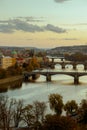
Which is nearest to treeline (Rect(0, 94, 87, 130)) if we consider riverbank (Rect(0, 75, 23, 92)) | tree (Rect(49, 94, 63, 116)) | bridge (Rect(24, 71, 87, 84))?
tree (Rect(49, 94, 63, 116))

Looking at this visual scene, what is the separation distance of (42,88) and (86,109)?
9.10 m

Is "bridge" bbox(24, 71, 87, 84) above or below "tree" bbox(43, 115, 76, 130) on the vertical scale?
below

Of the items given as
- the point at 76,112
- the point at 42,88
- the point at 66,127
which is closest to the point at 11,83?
the point at 42,88

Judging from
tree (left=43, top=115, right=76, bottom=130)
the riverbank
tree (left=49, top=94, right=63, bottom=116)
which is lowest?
the riverbank

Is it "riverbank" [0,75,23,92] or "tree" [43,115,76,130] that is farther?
"riverbank" [0,75,23,92]

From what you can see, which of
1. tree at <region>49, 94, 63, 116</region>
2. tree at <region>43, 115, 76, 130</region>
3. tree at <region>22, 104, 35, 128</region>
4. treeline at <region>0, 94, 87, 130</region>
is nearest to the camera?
tree at <region>43, 115, 76, 130</region>

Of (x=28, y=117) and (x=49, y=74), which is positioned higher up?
(x=28, y=117)

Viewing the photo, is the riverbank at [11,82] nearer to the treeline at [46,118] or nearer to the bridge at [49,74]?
the bridge at [49,74]

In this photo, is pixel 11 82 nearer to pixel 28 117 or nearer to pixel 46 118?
pixel 28 117

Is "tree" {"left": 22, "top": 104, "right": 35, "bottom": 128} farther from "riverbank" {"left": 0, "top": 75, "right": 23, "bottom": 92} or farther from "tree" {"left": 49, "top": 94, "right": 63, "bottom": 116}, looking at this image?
"riverbank" {"left": 0, "top": 75, "right": 23, "bottom": 92}

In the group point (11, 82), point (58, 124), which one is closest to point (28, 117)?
point (58, 124)

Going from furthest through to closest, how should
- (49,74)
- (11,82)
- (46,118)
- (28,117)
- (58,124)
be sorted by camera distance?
(49,74) < (11,82) < (28,117) < (46,118) < (58,124)

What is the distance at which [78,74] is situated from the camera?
2269 centimetres

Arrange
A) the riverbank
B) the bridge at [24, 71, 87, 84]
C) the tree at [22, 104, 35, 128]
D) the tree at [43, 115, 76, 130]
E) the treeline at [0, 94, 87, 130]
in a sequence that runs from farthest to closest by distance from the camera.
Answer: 1. the bridge at [24, 71, 87, 84]
2. the riverbank
3. the tree at [22, 104, 35, 128]
4. the treeline at [0, 94, 87, 130]
5. the tree at [43, 115, 76, 130]
